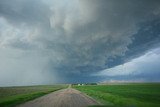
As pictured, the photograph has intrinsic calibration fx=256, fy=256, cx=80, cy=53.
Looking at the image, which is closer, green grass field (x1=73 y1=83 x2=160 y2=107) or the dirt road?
the dirt road

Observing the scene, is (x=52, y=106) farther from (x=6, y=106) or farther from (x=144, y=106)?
(x=144, y=106)

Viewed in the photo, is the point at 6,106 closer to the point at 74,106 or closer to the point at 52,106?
the point at 52,106

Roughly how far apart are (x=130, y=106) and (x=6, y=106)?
58.6ft

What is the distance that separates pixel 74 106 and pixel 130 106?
727 centimetres

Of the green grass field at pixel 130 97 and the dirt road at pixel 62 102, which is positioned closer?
the dirt road at pixel 62 102

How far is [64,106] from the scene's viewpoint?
33.4 metres

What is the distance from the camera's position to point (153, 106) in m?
31.7

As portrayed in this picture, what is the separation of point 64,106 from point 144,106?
33.5 ft

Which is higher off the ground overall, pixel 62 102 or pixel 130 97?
pixel 130 97

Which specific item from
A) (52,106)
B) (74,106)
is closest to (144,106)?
(74,106)

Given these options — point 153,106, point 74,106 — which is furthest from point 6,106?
point 153,106

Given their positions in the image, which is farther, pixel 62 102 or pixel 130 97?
pixel 130 97

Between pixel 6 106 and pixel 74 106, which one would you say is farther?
pixel 6 106

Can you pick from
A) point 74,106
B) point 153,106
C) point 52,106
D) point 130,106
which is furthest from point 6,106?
point 153,106
